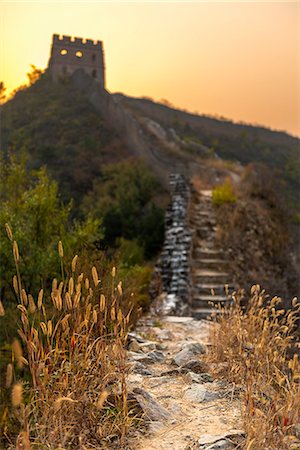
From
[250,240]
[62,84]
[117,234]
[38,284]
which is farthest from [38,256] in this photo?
[62,84]

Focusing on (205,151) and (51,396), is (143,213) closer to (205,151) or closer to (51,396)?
(205,151)

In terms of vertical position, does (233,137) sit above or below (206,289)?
above

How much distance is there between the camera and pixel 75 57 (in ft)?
128

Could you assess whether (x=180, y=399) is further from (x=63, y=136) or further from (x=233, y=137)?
(x=233, y=137)

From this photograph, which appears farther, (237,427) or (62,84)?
(62,84)

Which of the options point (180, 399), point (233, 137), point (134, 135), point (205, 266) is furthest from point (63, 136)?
point (180, 399)

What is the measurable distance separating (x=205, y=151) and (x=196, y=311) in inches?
825

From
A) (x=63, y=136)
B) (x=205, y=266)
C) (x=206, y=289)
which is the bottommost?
(x=206, y=289)

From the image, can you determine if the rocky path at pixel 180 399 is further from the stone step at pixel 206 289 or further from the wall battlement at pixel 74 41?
the wall battlement at pixel 74 41

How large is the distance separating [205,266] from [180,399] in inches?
260

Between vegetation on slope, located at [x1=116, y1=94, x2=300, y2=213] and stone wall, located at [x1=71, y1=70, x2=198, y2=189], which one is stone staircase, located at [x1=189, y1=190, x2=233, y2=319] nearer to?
stone wall, located at [x1=71, y1=70, x2=198, y2=189]

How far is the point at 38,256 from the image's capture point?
816 cm

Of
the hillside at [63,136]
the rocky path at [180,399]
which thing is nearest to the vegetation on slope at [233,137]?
the hillside at [63,136]

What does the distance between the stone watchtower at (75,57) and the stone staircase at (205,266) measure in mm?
28783
